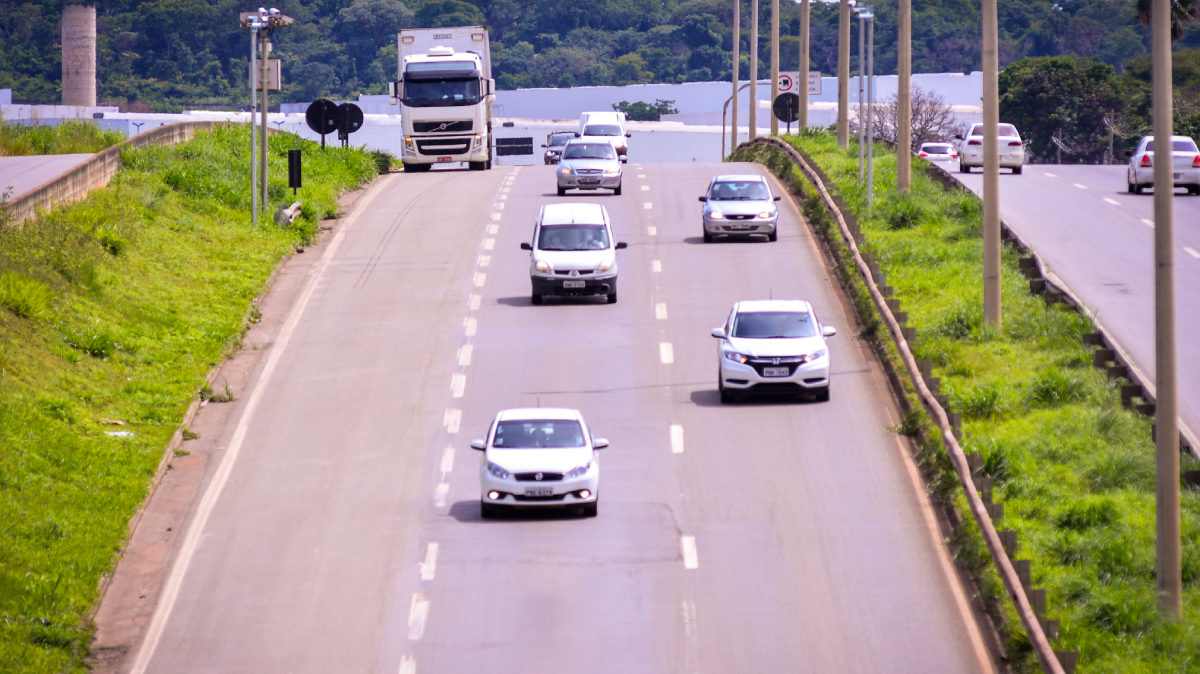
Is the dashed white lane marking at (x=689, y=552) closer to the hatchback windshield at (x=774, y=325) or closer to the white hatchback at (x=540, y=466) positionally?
the white hatchback at (x=540, y=466)

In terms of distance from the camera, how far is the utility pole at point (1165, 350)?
1500cm

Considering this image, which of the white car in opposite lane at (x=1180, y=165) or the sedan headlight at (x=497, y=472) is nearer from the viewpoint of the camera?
the sedan headlight at (x=497, y=472)

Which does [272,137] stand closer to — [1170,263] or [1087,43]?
[1170,263]

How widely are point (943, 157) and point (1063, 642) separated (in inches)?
2337

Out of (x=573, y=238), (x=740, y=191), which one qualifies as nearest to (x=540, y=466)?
(x=573, y=238)

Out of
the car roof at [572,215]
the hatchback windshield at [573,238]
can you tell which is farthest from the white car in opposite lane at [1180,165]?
the hatchback windshield at [573,238]

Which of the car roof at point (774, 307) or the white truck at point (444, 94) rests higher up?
the white truck at point (444, 94)

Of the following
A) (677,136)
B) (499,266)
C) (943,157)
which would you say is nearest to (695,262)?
(499,266)

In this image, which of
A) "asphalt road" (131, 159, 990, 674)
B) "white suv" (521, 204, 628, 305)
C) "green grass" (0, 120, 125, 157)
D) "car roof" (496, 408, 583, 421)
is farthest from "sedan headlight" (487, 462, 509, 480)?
"green grass" (0, 120, 125, 157)

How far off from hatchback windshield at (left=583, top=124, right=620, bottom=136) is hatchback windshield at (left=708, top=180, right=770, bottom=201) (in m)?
27.3

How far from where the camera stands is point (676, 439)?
22125 mm

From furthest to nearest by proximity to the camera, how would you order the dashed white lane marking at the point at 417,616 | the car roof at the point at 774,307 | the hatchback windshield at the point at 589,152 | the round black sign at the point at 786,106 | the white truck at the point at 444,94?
1. the round black sign at the point at 786,106
2. the white truck at the point at 444,94
3. the hatchback windshield at the point at 589,152
4. the car roof at the point at 774,307
5. the dashed white lane marking at the point at 417,616

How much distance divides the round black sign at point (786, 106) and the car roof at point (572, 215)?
33.5m

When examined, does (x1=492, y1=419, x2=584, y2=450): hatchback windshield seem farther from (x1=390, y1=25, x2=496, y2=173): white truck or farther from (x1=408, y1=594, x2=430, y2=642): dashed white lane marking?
(x1=390, y1=25, x2=496, y2=173): white truck
